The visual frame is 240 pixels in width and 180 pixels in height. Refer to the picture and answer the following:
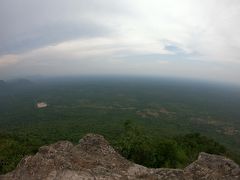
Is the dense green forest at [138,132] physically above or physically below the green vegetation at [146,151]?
below

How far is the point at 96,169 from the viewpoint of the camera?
12.1 metres

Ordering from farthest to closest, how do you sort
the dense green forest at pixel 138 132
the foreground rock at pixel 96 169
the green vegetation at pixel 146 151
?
the dense green forest at pixel 138 132, the green vegetation at pixel 146 151, the foreground rock at pixel 96 169

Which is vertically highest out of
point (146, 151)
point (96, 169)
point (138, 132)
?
point (96, 169)

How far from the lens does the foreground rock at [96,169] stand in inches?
456

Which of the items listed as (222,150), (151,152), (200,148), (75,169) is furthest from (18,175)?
(222,150)

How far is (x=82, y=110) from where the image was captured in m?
135

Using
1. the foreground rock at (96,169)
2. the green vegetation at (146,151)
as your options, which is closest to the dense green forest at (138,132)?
the green vegetation at (146,151)

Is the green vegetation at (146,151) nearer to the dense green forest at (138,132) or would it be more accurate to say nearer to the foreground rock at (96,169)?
the dense green forest at (138,132)

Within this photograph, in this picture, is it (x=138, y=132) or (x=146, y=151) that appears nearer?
(x=146, y=151)

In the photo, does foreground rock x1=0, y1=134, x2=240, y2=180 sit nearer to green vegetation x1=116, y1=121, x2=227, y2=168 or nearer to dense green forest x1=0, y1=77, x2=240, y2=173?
green vegetation x1=116, y1=121, x2=227, y2=168

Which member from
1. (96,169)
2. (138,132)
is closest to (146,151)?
(138,132)

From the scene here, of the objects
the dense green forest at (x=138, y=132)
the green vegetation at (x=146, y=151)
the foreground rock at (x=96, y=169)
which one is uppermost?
the foreground rock at (x=96, y=169)

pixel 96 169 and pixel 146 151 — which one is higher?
pixel 96 169

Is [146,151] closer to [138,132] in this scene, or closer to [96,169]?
[138,132]
